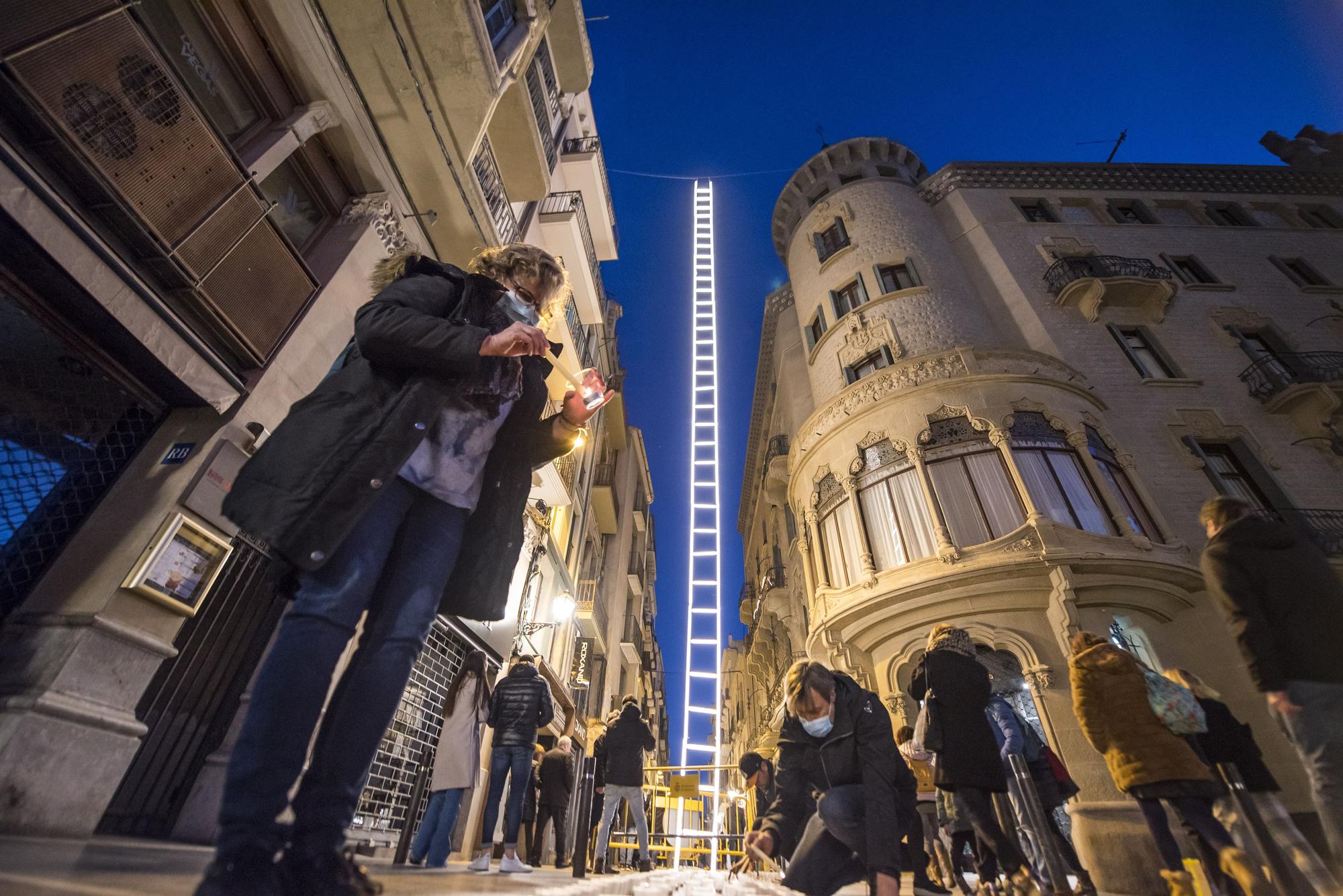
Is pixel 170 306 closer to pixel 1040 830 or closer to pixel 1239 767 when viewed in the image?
pixel 1040 830

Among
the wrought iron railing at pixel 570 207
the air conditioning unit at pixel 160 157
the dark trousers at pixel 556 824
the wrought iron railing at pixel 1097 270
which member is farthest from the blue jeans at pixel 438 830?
the wrought iron railing at pixel 1097 270

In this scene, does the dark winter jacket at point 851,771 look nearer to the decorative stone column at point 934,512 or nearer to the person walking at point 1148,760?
the person walking at point 1148,760

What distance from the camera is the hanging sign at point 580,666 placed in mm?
16141

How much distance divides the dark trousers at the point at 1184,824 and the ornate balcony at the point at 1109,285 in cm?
1602

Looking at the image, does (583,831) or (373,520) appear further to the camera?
(583,831)

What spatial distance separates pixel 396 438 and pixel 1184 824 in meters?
5.49

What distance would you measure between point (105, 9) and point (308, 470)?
5419mm

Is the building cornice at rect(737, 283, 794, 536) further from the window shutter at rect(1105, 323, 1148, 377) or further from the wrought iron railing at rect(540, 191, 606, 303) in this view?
the wrought iron railing at rect(540, 191, 606, 303)

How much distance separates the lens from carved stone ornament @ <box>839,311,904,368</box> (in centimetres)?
1534

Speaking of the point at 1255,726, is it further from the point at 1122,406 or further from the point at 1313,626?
the point at 1313,626

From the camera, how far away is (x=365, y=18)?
6.68m

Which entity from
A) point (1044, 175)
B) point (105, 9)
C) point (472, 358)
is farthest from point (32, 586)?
point (1044, 175)

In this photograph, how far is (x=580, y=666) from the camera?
649 inches

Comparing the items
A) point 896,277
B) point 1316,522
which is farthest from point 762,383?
point 1316,522
